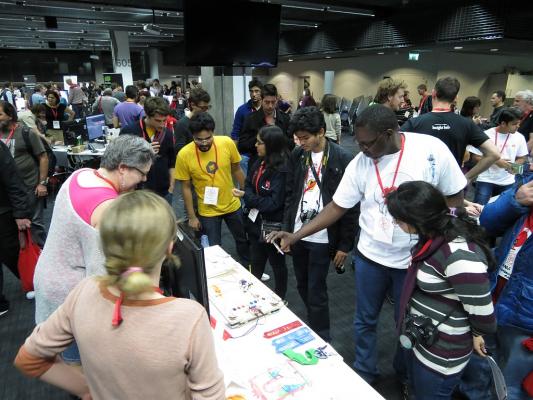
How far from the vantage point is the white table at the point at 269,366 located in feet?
4.04

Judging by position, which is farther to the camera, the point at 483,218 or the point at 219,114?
the point at 219,114

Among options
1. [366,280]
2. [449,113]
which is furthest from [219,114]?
[366,280]

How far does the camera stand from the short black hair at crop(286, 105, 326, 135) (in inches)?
78.7

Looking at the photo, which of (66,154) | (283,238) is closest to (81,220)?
(283,238)

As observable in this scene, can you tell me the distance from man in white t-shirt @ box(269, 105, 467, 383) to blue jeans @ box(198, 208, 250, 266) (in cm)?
114

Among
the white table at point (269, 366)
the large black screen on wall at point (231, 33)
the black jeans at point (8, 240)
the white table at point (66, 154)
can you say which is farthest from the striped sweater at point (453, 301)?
the white table at point (66, 154)

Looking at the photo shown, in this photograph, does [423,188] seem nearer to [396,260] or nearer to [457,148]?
[396,260]

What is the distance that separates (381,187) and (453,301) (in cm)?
59

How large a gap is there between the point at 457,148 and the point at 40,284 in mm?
2695

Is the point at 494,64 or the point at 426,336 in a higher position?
the point at 494,64

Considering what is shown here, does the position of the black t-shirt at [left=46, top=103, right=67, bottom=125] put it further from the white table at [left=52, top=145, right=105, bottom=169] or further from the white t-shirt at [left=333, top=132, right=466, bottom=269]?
the white t-shirt at [left=333, top=132, right=466, bottom=269]

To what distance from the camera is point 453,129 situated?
2570mm

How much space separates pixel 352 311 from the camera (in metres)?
2.94

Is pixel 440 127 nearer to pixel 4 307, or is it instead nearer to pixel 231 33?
pixel 231 33
